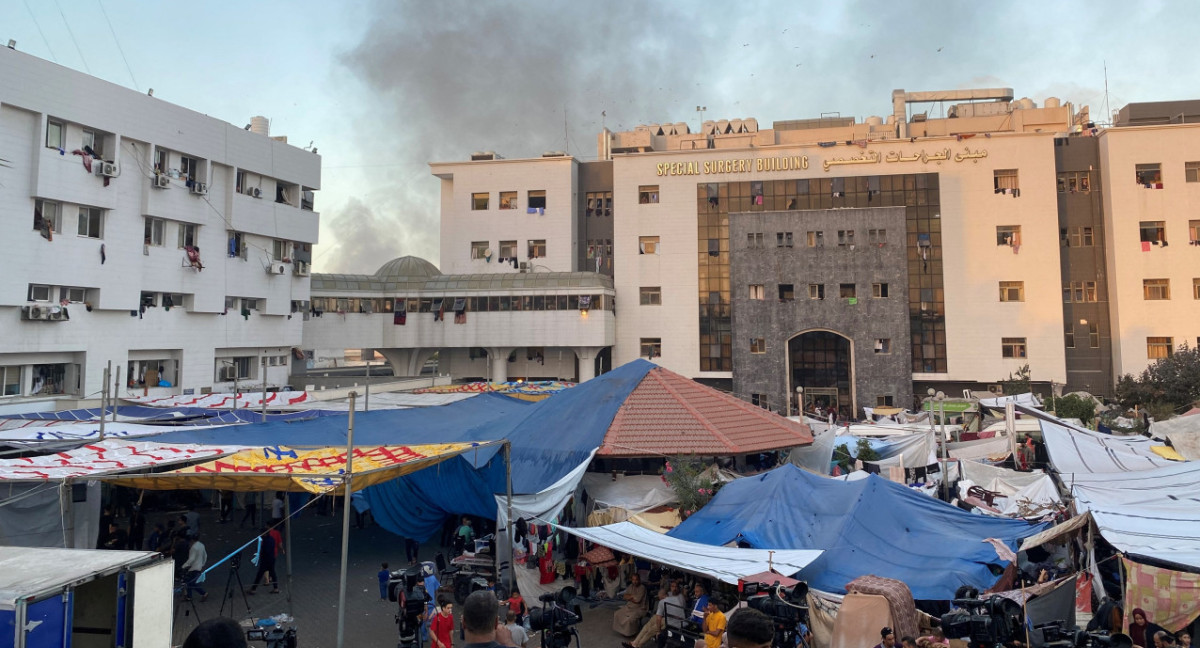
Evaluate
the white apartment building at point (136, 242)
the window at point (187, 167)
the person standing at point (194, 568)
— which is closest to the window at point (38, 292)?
the white apartment building at point (136, 242)

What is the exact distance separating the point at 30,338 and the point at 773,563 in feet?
88.9

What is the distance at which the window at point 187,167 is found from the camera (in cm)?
3119

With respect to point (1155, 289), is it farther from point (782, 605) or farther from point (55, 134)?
point (55, 134)

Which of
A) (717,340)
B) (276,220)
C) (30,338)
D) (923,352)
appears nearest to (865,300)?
(923,352)

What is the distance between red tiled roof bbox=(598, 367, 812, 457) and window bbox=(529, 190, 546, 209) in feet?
99.3

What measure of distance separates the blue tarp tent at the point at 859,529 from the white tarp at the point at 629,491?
1.82 m

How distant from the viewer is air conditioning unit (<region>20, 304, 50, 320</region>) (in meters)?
25.2

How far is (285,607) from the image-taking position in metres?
12.2

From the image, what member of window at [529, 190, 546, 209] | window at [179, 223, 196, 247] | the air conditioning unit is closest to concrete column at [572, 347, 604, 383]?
window at [529, 190, 546, 209]

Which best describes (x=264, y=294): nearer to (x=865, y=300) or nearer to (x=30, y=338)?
(x=30, y=338)

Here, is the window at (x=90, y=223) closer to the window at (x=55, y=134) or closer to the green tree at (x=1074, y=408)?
the window at (x=55, y=134)

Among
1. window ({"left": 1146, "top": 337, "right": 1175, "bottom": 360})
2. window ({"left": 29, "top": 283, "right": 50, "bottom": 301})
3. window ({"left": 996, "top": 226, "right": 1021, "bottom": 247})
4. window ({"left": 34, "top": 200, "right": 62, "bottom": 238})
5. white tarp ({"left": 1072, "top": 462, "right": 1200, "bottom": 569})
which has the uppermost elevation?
window ({"left": 996, "top": 226, "right": 1021, "bottom": 247})

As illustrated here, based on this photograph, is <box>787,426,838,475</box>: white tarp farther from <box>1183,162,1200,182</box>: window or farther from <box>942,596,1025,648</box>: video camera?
<box>1183,162,1200,182</box>: window

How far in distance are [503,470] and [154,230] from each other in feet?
76.2
